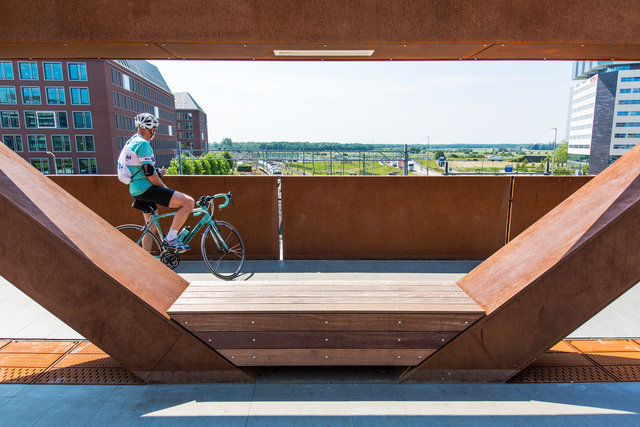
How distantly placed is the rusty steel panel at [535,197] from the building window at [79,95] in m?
75.8

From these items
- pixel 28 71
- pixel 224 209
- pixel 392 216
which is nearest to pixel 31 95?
pixel 28 71

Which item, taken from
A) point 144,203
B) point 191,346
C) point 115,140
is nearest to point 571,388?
point 191,346

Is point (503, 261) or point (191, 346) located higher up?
point (503, 261)

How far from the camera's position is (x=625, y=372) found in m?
3.30

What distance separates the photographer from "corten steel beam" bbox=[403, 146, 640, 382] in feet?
9.24

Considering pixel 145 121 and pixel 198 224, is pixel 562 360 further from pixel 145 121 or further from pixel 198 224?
pixel 145 121

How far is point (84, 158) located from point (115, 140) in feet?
18.7

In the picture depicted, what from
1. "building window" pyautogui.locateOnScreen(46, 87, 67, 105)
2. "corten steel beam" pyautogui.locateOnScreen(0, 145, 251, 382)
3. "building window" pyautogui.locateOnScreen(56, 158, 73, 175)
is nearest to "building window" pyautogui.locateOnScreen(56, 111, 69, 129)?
"building window" pyautogui.locateOnScreen(46, 87, 67, 105)

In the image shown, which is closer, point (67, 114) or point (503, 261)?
point (503, 261)

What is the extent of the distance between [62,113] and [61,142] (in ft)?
15.4

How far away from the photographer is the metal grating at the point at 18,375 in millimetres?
3125

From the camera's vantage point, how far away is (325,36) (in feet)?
11.1

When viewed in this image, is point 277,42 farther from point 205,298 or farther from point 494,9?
point 205,298

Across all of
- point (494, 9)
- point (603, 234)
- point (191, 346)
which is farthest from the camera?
point (494, 9)
